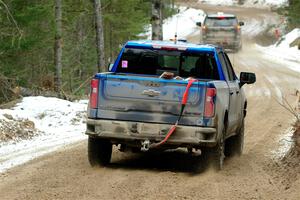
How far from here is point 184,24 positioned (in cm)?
6506

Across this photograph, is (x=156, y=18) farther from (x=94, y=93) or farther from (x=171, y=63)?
(x=94, y=93)

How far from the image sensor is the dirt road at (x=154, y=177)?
8.00m

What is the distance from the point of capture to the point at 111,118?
368 inches

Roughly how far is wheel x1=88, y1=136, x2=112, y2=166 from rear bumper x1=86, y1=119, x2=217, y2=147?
1.23 feet

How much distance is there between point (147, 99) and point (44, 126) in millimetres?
5895

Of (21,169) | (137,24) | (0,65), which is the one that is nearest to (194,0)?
(137,24)

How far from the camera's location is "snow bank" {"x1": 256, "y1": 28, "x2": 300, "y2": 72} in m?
34.4

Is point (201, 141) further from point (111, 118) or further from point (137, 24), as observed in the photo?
point (137, 24)

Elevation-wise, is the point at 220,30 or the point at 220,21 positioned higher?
the point at 220,21

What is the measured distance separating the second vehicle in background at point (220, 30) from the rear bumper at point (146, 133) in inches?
1157

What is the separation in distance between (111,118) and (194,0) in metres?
73.3

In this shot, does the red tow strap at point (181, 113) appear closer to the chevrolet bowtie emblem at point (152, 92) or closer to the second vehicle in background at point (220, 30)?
the chevrolet bowtie emblem at point (152, 92)

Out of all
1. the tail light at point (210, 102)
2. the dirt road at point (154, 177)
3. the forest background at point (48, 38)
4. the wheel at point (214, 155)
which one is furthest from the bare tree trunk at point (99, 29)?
the tail light at point (210, 102)

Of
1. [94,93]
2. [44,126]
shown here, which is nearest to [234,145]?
[94,93]
